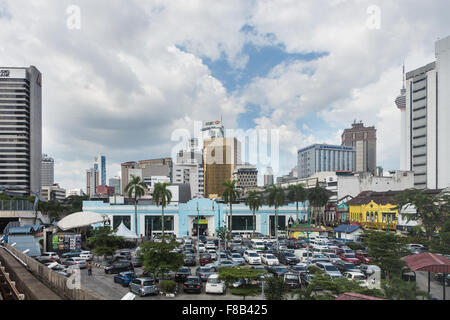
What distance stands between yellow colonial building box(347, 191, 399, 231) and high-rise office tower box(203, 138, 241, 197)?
263ft

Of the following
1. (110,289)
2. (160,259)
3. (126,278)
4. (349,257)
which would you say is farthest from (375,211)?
(110,289)

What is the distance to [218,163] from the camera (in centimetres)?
15088

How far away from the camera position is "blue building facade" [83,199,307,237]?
56.8 meters

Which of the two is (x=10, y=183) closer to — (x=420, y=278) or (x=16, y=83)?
(x=16, y=83)

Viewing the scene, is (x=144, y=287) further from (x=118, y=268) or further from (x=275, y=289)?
(x=118, y=268)

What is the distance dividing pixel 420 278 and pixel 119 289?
21021 millimetres

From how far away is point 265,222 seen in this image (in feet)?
204

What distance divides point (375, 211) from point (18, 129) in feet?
383

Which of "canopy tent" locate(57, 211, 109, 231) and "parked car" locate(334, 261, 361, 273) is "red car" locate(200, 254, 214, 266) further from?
"canopy tent" locate(57, 211, 109, 231)

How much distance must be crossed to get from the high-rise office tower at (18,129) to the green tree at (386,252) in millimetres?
118507

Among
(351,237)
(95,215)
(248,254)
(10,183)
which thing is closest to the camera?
(248,254)

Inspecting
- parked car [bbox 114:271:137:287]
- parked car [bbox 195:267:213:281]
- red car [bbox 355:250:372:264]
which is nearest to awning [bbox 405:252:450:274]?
parked car [bbox 195:267:213:281]

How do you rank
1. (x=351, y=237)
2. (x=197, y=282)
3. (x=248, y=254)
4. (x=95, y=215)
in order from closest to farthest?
(x=197, y=282) → (x=248, y=254) → (x=95, y=215) → (x=351, y=237)
